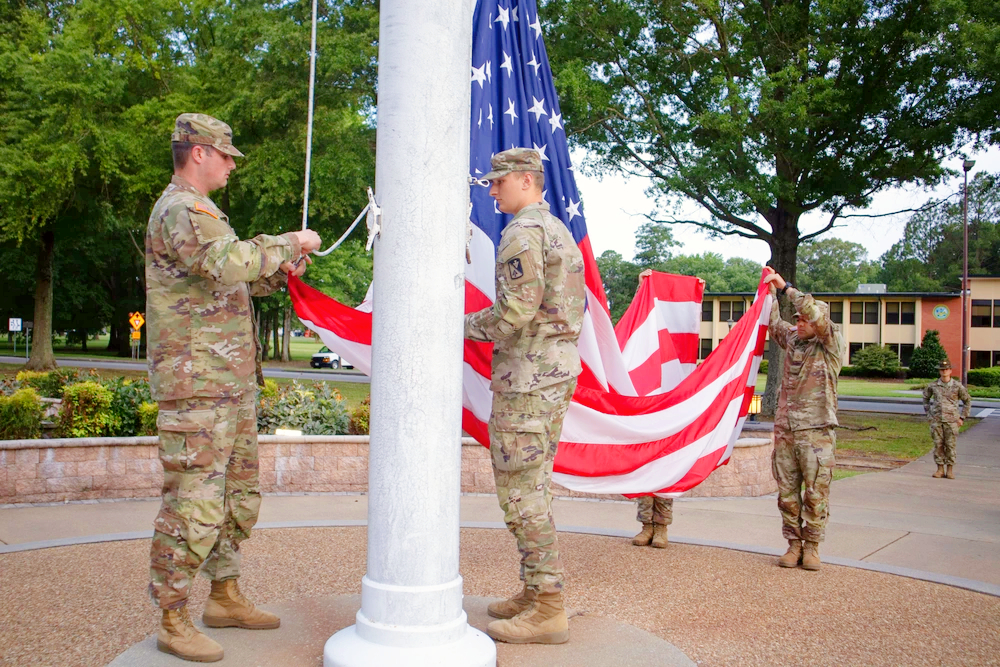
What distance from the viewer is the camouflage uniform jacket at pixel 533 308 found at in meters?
4.20

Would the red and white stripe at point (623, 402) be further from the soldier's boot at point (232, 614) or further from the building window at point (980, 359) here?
the building window at point (980, 359)

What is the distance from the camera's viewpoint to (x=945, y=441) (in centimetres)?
1315

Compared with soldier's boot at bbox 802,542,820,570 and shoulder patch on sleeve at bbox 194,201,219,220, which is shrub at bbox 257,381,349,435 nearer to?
soldier's boot at bbox 802,542,820,570

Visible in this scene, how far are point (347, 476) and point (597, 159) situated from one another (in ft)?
46.1

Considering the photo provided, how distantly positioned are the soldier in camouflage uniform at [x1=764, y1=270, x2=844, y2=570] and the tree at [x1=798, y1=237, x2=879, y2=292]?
331ft

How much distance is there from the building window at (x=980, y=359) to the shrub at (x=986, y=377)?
1183cm

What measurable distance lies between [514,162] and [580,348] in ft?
4.93

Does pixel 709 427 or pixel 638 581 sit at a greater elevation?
pixel 709 427

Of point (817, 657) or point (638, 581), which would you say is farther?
point (638, 581)

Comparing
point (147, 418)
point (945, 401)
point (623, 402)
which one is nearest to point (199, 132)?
point (623, 402)

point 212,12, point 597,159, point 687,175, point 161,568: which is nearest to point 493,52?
point 161,568

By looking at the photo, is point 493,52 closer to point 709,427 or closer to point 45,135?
point 709,427

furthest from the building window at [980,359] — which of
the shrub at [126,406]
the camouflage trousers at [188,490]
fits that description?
the camouflage trousers at [188,490]

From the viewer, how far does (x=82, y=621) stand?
449 centimetres
